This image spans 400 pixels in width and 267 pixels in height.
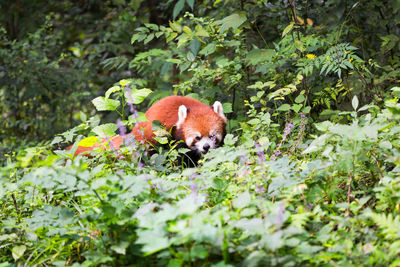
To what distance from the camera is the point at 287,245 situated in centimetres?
155

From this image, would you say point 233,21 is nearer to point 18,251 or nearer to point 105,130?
point 105,130

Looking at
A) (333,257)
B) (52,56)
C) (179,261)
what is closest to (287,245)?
(333,257)

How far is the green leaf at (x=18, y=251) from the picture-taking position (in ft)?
6.21

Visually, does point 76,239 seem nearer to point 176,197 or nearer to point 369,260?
point 176,197

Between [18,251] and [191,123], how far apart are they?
6.04ft

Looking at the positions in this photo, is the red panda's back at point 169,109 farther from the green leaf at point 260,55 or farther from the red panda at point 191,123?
the green leaf at point 260,55

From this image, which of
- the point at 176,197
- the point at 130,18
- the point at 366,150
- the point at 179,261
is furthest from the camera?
the point at 130,18

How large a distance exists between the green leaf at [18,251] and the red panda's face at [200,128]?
177 cm

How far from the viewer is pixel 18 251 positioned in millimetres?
1916

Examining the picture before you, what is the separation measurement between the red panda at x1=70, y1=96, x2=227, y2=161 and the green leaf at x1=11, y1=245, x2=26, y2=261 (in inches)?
59.3

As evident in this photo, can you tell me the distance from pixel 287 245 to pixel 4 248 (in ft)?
4.94

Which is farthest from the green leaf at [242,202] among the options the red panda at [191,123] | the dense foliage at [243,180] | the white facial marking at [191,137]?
the white facial marking at [191,137]

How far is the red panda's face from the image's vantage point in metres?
3.43

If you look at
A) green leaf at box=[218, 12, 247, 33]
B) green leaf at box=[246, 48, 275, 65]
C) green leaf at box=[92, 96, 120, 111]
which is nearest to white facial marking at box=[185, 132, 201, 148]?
green leaf at box=[246, 48, 275, 65]
